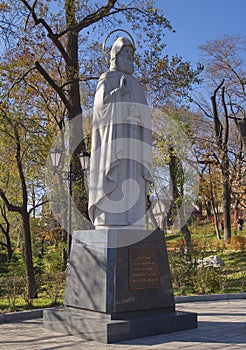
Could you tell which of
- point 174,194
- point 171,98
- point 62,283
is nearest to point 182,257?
point 62,283

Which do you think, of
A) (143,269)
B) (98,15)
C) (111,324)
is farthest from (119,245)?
(98,15)

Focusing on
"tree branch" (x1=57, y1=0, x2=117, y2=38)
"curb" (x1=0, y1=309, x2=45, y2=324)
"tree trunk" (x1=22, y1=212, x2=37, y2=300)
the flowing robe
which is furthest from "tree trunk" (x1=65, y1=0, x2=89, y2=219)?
the flowing robe

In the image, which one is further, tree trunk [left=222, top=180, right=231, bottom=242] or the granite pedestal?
tree trunk [left=222, top=180, right=231, bottom=242]

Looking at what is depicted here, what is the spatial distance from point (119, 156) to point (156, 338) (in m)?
2.96

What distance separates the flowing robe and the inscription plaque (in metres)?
0.52

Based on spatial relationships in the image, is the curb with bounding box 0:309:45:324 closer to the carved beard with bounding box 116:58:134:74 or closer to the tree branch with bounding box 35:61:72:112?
the carved beard with bounding box 116:58:134:74

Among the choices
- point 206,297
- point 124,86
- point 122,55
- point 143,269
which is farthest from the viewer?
point 206,297

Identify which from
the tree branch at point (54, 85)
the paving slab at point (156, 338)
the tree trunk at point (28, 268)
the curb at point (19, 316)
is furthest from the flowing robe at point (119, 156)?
the tree branch at point (54, 85)

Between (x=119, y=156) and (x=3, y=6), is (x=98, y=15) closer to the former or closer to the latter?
(x=3, y=6)

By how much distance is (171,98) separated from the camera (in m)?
15.7

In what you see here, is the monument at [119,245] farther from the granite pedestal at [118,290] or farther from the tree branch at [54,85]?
the tree branch at [54,85]

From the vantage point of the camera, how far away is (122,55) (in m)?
8.10

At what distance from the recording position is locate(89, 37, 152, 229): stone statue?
7551 mm

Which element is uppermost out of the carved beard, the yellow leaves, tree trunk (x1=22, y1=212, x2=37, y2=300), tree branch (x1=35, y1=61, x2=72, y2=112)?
the yellow leaves
